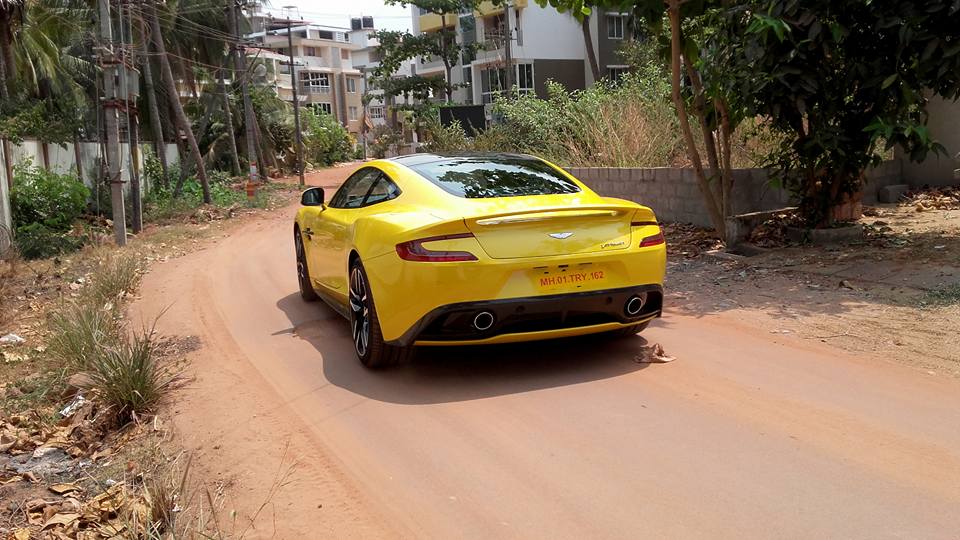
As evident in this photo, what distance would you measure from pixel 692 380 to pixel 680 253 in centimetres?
498

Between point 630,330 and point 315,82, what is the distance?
3444 inches

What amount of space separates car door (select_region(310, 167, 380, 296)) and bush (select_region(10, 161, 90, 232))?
1228cm

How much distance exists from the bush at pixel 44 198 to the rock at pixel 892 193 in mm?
15699

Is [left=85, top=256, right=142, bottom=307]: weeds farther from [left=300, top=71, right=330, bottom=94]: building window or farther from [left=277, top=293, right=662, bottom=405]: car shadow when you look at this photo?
[left=300, top=71, right=330, bottom=94]: building window

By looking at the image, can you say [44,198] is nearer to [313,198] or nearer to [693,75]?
[313,198]

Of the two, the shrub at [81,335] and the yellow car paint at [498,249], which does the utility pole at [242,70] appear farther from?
the yellow car paint at [498,249]

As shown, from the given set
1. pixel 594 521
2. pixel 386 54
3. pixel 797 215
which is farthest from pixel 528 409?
pixel 386 54

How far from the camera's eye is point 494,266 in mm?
5047

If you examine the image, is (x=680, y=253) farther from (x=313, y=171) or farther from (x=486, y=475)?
(x=313, y=171)

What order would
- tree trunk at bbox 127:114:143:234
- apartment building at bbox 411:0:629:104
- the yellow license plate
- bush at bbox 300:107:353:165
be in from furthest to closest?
bush at bbox 300:107:353:165, apartment building at bbox 411:0:629:104, tree trunk at bbox 127:114:143:234, the yellow license plate

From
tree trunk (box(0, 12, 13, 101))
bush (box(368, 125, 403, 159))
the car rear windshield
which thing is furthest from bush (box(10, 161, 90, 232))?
bush (box(368, 125, 403, 159))

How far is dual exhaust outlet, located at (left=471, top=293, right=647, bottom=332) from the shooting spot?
5.10 meters

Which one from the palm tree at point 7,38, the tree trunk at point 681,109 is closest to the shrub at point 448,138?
the palm tree at point 7,38

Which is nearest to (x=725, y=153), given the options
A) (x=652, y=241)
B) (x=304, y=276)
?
(x=652, y=241)
